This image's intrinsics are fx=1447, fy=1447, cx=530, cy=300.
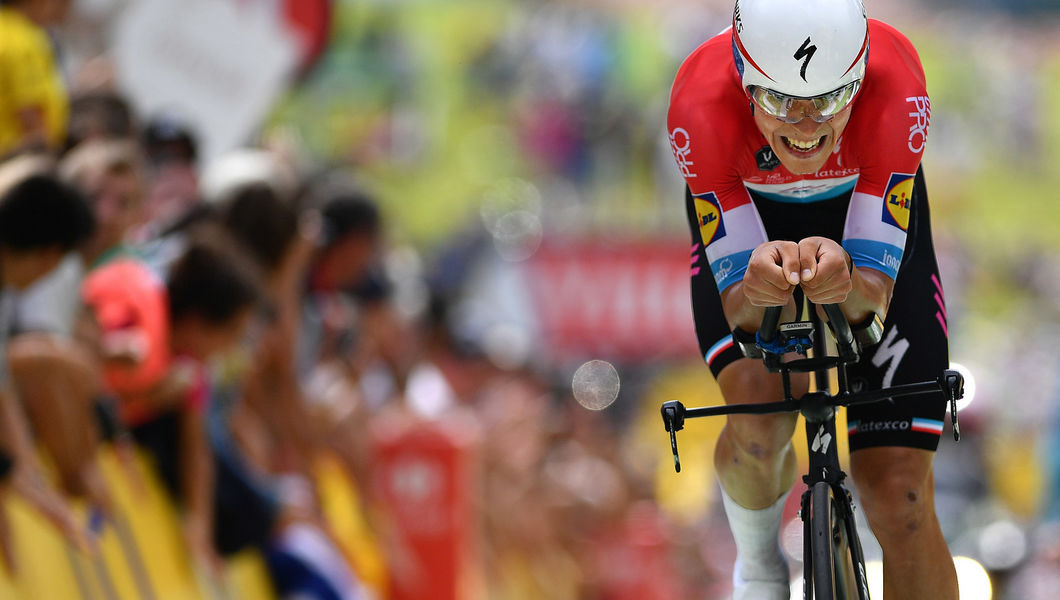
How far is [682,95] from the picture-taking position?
453 cm

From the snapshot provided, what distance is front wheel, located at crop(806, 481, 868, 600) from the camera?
13.6 feet

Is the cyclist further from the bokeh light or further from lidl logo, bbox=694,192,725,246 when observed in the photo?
the bokeh light

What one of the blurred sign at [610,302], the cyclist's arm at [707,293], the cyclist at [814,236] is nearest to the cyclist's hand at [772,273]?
the cyclist at [814,236]

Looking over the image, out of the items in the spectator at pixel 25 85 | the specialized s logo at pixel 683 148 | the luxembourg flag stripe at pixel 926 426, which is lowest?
the luxembourg flag stripe at pixel 926 426

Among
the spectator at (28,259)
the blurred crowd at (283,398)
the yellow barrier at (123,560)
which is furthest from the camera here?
the blurred crowd at (283,398)

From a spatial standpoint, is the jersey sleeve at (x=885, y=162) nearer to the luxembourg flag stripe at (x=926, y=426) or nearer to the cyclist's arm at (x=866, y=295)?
the cyclist's arm at (x=866, y=295)

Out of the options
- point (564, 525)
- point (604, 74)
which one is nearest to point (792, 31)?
point (564, 525)

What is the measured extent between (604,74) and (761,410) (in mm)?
29334

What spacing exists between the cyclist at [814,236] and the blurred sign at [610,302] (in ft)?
70.5

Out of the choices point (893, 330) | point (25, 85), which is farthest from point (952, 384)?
point (25, 85)

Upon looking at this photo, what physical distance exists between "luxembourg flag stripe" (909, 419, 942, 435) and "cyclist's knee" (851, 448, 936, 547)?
7cm

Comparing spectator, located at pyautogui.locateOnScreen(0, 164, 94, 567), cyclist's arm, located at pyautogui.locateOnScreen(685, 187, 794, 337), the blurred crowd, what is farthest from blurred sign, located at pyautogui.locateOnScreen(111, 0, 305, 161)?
cyclist's arm, located at pyautogui.locateOnScreen(685, 187, 794, 337)

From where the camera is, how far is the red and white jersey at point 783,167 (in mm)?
4332

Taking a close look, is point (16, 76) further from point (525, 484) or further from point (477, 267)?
point (477, 267)
